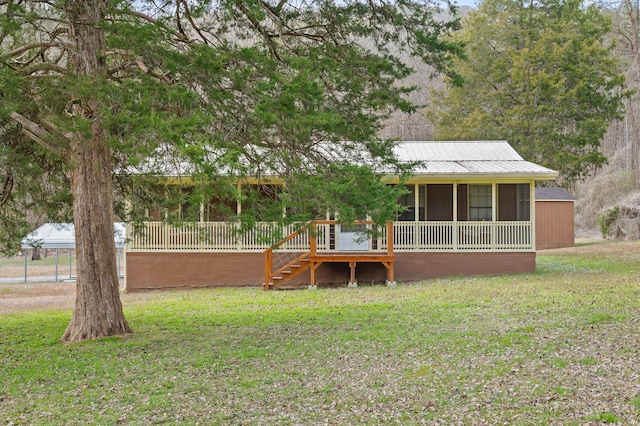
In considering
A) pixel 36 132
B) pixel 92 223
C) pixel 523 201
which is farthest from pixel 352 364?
pixel 523 201

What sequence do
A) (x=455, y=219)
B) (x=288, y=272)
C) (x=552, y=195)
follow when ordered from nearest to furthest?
(x=288, y=272)
(x=455, y=219)
(x=552, y=195)

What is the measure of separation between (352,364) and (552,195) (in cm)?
2784

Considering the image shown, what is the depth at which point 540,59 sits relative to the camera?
3506 cm

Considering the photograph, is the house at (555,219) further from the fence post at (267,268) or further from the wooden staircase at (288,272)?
the fence post at (267,268)

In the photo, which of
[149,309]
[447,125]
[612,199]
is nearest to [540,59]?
[447,125]

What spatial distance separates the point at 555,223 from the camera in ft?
115

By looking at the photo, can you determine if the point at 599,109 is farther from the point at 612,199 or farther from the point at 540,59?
the point at 612,199

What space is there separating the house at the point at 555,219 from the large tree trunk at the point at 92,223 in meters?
26.8

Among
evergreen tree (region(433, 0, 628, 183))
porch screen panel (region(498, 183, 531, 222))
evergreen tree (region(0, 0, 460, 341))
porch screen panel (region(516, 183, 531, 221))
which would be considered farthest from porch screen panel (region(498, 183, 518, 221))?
evergreen tree (region(433, 0, 628, 183))

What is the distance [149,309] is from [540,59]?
25275 millimetres

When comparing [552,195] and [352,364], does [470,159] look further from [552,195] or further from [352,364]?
[352,364]

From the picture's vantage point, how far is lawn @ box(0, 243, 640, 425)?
7.50m

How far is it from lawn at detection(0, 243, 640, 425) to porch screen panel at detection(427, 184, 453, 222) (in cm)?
704

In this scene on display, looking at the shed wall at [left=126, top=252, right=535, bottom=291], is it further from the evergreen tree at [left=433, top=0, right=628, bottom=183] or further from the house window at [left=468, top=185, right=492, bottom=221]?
the evergreen tree at [left=433, top=0, right=628, bottom=183]
